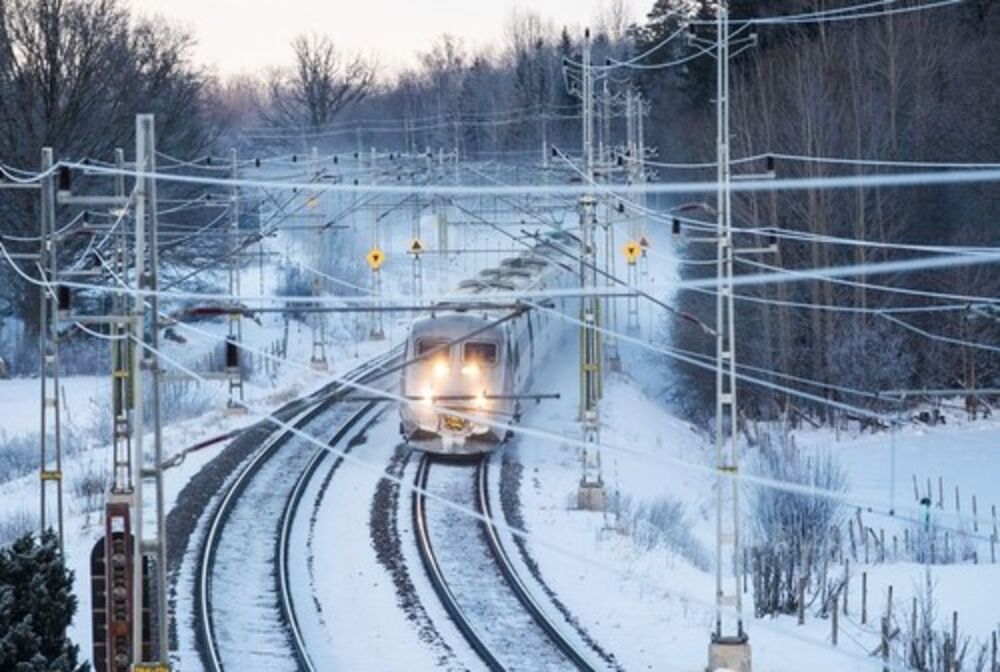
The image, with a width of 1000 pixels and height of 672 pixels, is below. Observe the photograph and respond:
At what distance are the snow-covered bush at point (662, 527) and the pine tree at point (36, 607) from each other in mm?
8202

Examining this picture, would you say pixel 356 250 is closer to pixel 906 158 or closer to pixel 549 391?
pixel 906 158

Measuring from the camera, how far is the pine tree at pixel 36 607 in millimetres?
14117

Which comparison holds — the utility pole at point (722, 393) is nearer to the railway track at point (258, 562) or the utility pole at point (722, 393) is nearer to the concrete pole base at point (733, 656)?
the concrete pole base at point (733, 656)

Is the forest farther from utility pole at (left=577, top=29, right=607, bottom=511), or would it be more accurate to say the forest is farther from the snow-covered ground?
utility pole at (left=577, top=29, right=607, bottom=511)

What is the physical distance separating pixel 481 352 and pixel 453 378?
0.60 meters

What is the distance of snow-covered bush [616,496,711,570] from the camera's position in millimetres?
22234

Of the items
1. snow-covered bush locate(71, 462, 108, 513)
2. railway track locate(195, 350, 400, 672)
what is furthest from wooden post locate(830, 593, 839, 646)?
snow-covered bush locate(71, 462, 108, 513)

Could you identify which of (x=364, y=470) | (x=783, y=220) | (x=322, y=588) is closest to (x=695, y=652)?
(x=322, y=588)

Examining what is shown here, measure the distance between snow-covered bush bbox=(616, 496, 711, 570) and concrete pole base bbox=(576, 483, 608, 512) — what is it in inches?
10.9

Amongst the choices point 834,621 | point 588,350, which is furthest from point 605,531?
point 834,621

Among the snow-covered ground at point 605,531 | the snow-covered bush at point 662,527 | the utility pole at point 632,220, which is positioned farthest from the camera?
the utility pole at point 632,220

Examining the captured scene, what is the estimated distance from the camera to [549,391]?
35562 millimetres

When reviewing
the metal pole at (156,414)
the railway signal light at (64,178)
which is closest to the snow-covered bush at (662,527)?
the metal pole at (156,414)

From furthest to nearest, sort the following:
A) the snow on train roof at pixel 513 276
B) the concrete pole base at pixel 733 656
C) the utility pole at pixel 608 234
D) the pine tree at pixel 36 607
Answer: the utility pole at pixel 608 234
the snow on train roof at pixel 513 276
the concrete pole base at pixel 733 656
the pine tree at pixel 36 607
